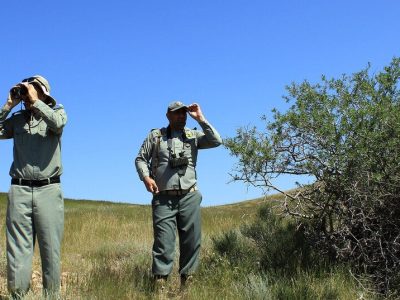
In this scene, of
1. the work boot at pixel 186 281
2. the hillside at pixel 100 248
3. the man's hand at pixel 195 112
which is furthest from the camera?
the hillside at pixel 100 248

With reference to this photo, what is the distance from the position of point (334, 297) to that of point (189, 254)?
1.62m

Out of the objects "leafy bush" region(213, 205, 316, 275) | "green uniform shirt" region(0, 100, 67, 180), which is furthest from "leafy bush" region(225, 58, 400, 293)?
"green uniform shirt" region(0, 100, 67, 180)

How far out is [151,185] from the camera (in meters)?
6.02

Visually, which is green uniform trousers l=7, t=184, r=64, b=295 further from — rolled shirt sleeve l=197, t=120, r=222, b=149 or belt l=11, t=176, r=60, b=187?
rolled shirt sleeve l=197, t=120, r=222, b=149

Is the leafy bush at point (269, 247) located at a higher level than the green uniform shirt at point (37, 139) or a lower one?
lower

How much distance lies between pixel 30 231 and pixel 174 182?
5.20 ft

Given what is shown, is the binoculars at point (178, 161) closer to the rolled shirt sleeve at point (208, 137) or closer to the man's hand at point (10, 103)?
the rolled shirt sleeve at point (208, 137)

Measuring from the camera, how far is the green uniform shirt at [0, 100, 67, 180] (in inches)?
208

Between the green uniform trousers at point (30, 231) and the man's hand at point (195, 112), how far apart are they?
1.72 metres

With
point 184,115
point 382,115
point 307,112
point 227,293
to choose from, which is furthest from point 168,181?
point 382,115

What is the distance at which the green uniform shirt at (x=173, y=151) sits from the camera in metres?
6.10

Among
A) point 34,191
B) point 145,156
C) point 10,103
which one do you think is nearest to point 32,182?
point 34,191

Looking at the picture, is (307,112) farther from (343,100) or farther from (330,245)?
(330,245)

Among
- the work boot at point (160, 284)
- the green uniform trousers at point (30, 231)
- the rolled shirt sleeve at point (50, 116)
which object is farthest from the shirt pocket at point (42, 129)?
the work boot at point (160, 284)
